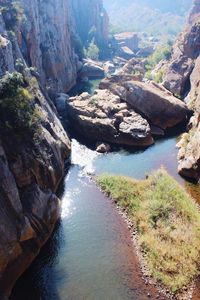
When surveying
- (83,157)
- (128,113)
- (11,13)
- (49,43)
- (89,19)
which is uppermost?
(11,13)

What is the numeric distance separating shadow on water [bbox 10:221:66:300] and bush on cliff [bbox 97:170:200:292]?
28.5ft

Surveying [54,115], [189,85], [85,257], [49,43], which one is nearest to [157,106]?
[189,85]

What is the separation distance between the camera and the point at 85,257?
33.7 m

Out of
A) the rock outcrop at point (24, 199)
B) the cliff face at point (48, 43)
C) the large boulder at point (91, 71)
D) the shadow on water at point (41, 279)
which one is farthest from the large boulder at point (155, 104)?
the large boulder at point (91, 71)

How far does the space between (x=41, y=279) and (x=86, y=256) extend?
4.89 m

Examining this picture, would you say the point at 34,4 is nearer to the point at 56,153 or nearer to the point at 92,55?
the point at 56,153

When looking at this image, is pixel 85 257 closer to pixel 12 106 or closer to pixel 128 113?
pixel 12 106

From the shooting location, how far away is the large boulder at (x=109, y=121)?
58812 mm

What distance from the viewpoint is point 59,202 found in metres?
40.1

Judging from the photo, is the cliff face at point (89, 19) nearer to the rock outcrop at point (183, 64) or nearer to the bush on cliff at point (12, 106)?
the rock outcrop at point (183, 64)

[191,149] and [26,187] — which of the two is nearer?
[26,187]

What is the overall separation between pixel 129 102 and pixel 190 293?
44.9 metres

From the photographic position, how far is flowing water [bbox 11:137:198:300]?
2995 centimetres

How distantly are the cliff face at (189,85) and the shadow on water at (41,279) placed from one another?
2156cm
